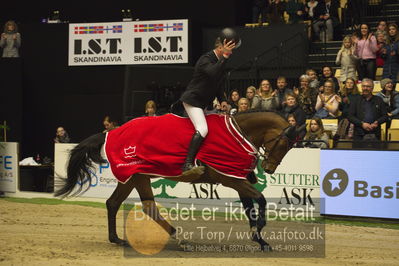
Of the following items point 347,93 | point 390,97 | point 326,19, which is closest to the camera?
point 390,97

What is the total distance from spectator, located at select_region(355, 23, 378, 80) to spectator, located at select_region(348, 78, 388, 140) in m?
2.82

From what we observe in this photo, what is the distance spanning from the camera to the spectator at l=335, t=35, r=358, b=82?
15875 millimetres

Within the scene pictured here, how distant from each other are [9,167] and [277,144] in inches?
366

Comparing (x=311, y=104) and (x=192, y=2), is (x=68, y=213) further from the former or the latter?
(x=192, y=2)

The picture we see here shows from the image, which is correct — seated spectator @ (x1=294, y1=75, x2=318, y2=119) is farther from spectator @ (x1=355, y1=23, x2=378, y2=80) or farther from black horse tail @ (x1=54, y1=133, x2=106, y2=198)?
black horse tail @ (x1=54, y1=133, x2=106, y2=198)

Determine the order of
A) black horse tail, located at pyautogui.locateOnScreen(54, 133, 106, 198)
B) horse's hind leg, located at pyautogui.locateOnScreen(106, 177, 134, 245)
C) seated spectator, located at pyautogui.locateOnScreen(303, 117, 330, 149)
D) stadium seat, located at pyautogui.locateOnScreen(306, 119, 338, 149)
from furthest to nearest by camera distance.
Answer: stadium seat, located at pyautogui.locateOnScreen(306, 119, 338, 149)
seated spectator, located at pyautogui.locateOnScreen(303, 117, 330, 149)
black horse tail, located at pyautogui.locateOnScreen(54, 133, 106, 198)
horse's hind leg, located at pyautogui.locateOnScreen(106, 177, 134, 245)

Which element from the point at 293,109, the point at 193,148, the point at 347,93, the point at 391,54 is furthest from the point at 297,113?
the point at 193,148

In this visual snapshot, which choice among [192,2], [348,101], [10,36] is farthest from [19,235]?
[192,2]

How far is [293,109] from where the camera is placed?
14.0m

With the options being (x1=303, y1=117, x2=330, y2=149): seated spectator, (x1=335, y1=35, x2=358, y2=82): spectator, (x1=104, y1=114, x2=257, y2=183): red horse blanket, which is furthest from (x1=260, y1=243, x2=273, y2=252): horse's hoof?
(x1=335, y1=35, x2=358, y2=82): spectator

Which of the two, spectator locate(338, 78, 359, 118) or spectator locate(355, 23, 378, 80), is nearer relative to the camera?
spectator locate(338, 78, 359, 118)

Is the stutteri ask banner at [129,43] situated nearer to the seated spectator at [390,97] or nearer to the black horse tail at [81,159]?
the seated spectator at [390,97]

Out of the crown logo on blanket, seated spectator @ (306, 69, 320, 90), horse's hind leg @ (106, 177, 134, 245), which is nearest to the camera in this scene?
the crown logo on blanket

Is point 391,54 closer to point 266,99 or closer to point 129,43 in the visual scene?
point 266,99
